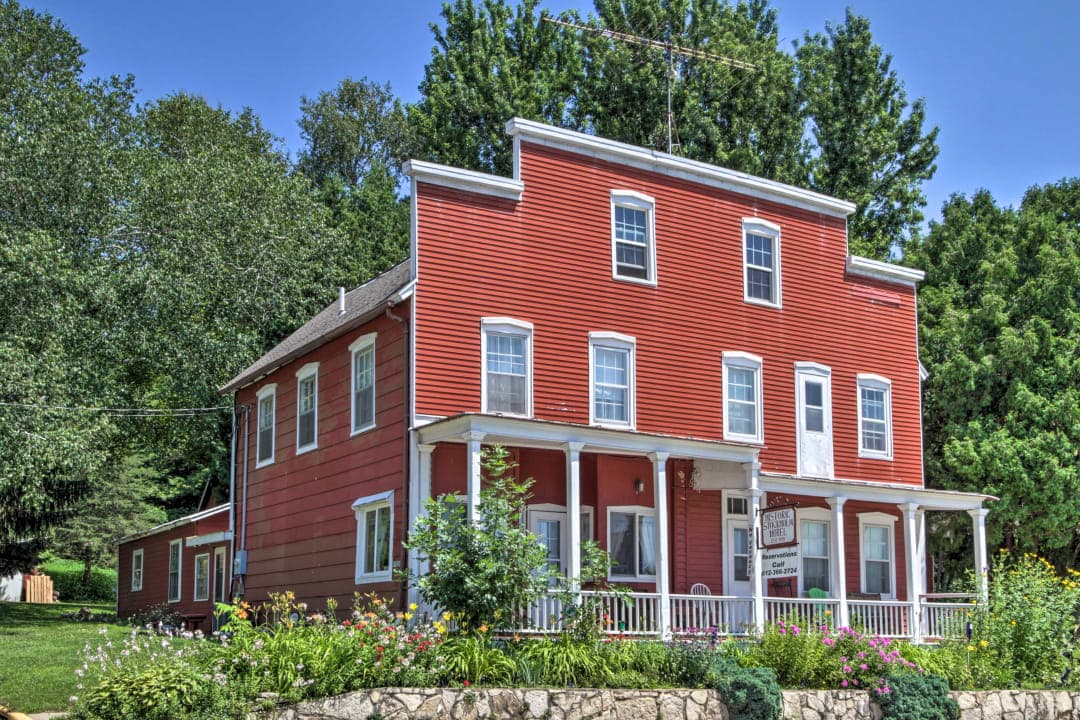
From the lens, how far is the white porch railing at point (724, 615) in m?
18.3

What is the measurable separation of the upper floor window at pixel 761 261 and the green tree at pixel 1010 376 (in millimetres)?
7615

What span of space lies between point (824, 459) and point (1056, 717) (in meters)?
7.03

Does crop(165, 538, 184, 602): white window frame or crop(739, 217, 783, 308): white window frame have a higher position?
crop(739, 217, 783, 308): white window frame

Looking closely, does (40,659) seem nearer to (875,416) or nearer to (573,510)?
(573,510)

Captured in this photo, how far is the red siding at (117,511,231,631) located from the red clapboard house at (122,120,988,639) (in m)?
4.62

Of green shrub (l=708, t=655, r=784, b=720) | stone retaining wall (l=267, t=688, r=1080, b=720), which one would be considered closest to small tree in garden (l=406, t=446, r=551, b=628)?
stone retaining wall (l=267, t=688, r=1080, b=720)

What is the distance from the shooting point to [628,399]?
22.9 m

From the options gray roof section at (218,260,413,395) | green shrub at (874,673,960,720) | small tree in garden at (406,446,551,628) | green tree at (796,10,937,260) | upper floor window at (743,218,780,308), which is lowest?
green shrub at (874,673,960,720)

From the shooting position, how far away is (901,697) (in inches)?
725

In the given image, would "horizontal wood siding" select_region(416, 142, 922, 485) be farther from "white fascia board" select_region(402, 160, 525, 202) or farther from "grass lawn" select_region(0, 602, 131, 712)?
"grass lawn" select_region(0, 602, 131, 712)

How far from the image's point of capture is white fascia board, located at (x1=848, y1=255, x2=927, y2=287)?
26719mm

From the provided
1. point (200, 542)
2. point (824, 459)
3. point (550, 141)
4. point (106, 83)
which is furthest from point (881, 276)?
point (106, 83)

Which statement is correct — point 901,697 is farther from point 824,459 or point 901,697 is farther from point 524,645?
point 824,459

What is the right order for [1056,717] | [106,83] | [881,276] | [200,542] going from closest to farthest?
[1056,717] < [881,276] < [200,542] < [106,83]
